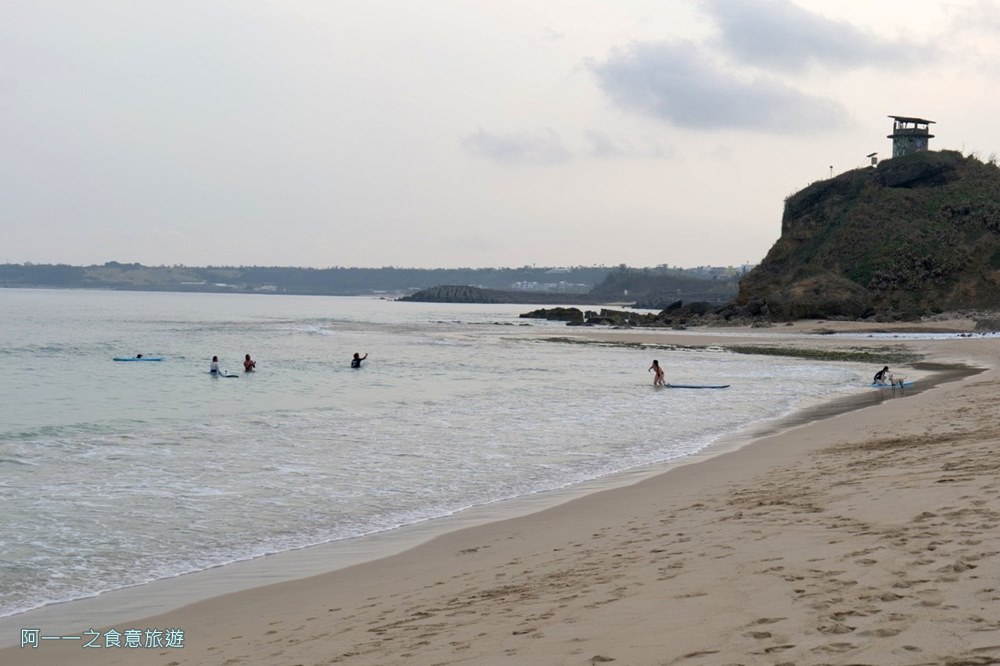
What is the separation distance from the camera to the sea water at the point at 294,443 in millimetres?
9477

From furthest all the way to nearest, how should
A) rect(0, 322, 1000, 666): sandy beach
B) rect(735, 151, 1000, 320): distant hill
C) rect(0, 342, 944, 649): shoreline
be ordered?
rect(735, 151, 1000, 320): distant hill → rect(0, 342, 944, 649): shoreline → rect(0, 322, 1000, 666): sandy beach

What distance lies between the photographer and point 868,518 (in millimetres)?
7145

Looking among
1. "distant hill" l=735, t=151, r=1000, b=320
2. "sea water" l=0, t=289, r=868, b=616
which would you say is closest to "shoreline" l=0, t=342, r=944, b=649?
"sea water" l=0, t=289, r=868, b=616

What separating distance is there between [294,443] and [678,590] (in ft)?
39.0

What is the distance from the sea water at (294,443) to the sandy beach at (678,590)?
1907mm

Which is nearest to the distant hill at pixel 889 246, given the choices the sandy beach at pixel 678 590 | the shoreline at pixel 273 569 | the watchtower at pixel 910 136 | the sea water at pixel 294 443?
the watchtower at pixel 910 136

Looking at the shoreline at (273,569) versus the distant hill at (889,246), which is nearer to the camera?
the shoreline at (273,569)

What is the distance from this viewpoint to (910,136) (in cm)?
9344

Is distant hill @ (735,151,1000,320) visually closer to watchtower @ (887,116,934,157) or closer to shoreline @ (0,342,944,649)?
watchtower @ (887,116,934,157)

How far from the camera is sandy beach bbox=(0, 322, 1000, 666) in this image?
438cm

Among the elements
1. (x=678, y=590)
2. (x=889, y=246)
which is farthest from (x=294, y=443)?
(x=889, y=246)

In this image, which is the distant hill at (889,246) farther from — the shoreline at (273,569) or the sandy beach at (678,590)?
the sandy beach at (678,590)

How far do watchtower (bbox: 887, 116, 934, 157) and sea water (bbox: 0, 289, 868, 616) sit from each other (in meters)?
66.0

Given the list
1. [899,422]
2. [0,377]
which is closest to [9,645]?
[899,422]
